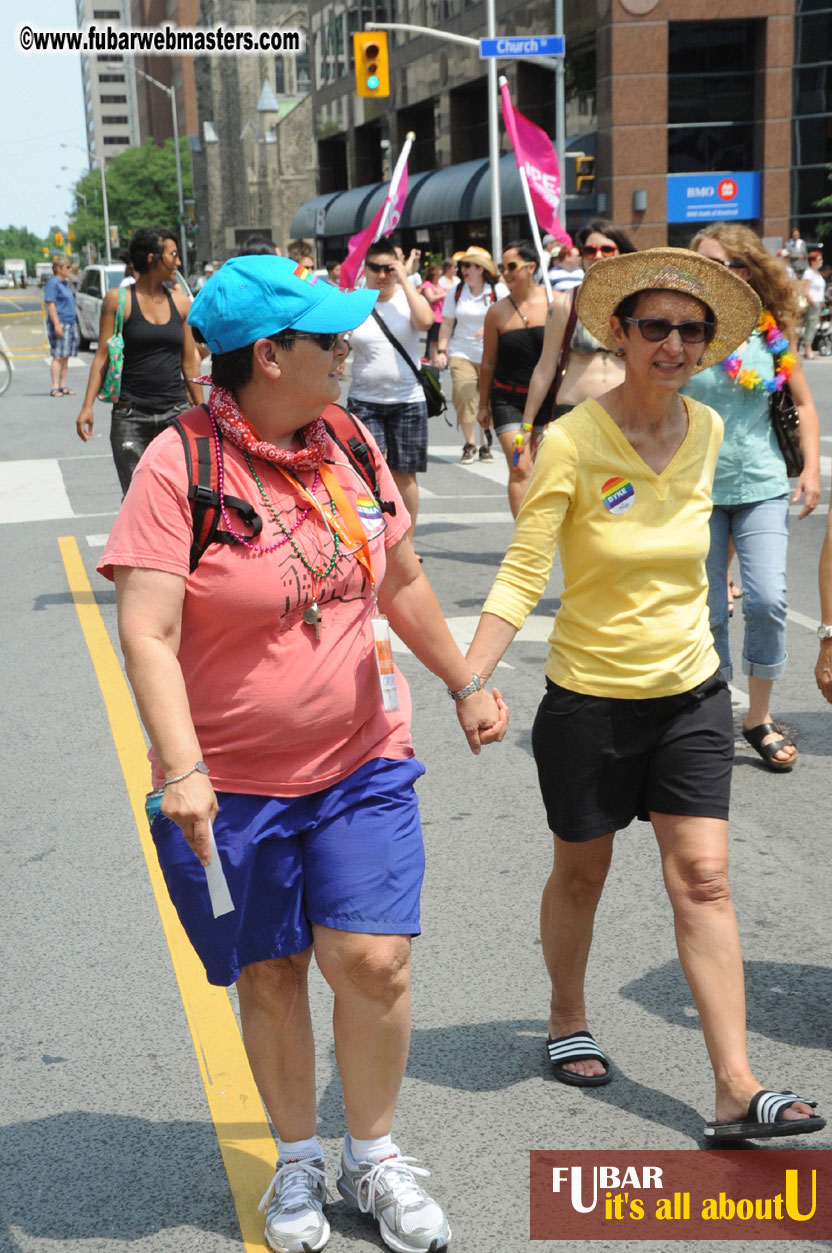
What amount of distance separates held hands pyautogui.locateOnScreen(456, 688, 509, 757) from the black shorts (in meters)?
0.20

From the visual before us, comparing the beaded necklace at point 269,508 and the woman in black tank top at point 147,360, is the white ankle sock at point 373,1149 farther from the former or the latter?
the woman in black tank top at point 147,360

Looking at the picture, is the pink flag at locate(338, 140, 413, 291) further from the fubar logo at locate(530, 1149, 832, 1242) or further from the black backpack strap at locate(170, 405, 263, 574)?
the fubar logo at locate(530, 1149, 832, 1242)

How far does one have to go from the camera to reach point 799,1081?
3.45 m

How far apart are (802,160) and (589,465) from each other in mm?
36737

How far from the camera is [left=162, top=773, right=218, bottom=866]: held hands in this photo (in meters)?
2.60

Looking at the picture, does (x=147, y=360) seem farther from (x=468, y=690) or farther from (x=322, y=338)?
(x=322, y=338)

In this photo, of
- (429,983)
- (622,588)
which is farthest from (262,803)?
(429,983)

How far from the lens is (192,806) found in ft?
8.54

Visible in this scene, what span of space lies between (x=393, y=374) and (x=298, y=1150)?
6.80 m

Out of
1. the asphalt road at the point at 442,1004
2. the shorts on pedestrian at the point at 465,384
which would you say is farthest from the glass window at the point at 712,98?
the asphalt road at the point at 442,1004

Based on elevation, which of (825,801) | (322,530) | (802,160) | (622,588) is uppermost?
(802,160)

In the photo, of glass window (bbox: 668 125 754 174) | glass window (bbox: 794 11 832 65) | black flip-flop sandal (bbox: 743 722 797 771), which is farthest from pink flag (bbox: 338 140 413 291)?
glass window (bbox: 794 11 832 65)

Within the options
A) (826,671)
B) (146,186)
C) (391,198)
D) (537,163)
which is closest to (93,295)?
(537,163)

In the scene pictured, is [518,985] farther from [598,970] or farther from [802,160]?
[802,160]
